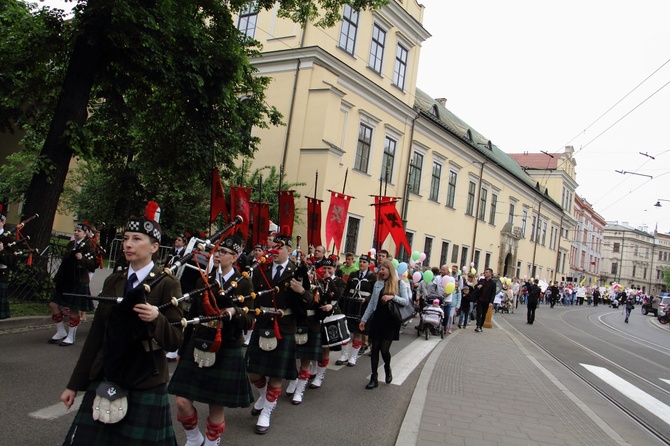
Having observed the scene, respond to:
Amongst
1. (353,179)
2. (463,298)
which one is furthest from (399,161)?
(463,298)

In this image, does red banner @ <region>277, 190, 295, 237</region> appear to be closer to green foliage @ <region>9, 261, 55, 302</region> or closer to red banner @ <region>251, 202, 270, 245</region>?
red banner @ <region>251, 202, 270, 245</region>

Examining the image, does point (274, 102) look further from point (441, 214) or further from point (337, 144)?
point (441, 214)

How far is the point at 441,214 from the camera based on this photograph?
32.3 metres

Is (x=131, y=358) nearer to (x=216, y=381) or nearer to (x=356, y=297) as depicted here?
(x=216, y=381)

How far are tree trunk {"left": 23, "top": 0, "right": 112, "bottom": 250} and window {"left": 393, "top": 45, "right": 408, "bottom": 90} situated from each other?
18615 millimetres

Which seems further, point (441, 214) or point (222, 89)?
point (441, 214)

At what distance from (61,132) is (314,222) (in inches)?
224

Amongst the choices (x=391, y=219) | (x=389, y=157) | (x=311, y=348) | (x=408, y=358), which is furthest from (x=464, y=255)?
(x=311, y=348)

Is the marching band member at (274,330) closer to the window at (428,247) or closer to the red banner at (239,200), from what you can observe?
the red banner at (239,200)

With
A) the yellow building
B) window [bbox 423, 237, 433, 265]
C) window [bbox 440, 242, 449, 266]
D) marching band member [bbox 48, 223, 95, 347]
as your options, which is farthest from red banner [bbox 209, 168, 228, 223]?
window [bbox 440, 242, 449, 266]

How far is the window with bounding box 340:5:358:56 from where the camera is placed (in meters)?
22.7

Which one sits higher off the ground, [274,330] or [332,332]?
[274,330]

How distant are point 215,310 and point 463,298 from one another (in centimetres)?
1509

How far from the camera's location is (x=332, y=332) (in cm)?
691
